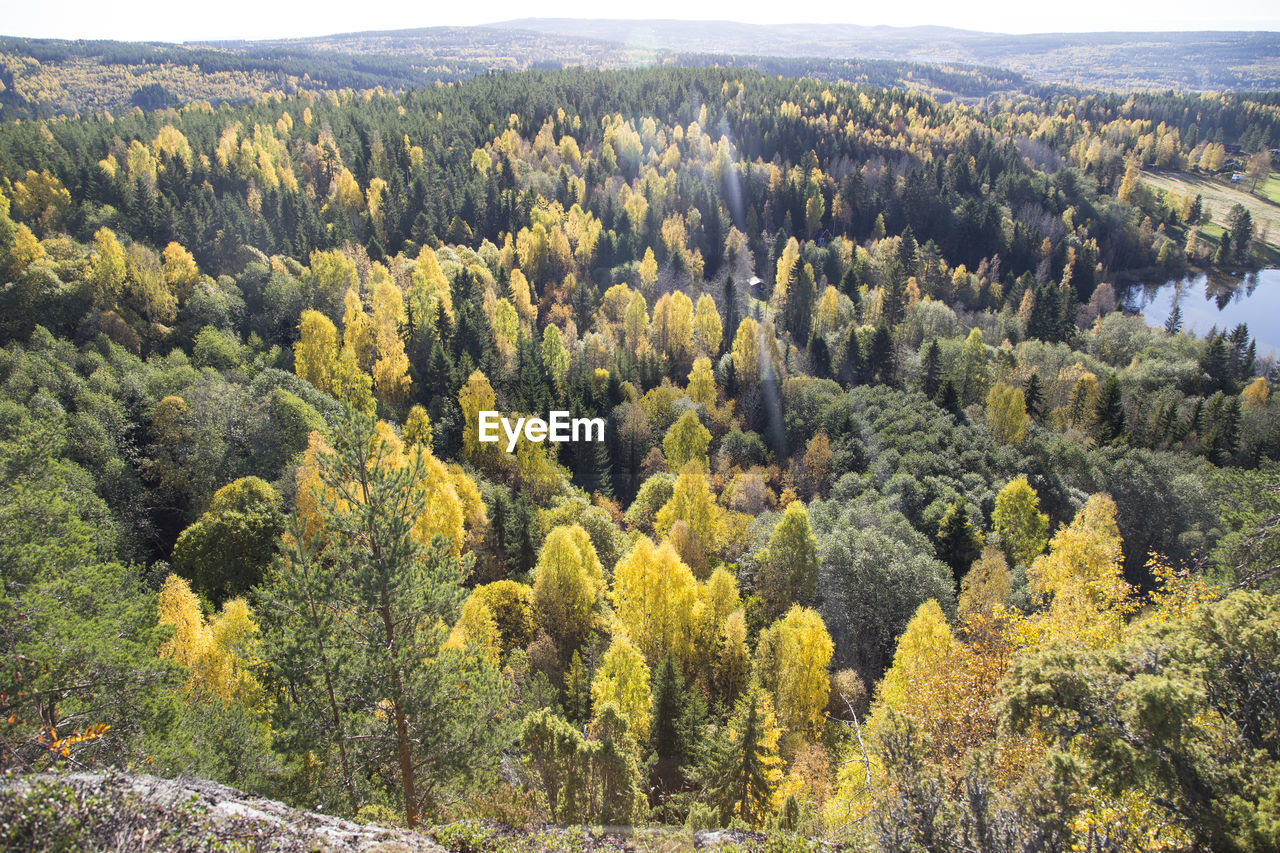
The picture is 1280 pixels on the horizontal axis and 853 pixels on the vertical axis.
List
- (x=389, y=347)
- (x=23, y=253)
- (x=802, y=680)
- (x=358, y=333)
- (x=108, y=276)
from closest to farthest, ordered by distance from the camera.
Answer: (x=802, y=680) < (x=108, y=276) < (x=23, y=253) < (x=358, y=333) < (x=389, y=347)

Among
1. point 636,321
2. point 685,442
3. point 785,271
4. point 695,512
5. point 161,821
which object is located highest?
point 161,821

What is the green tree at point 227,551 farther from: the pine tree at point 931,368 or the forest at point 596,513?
the pine tree at point 931,368

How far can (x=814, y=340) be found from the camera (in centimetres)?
10106

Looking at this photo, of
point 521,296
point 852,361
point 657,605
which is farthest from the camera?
point 521,296

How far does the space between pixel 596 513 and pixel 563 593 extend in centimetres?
1378

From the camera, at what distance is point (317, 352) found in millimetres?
72000

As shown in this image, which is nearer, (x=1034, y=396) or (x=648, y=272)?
(x=1034, y=396)

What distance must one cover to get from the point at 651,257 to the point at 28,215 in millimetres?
94460

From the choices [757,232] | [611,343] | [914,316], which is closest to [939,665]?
[611,343]

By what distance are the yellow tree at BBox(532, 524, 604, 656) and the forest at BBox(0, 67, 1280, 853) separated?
0.70 ft

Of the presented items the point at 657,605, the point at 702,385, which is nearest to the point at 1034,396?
the point at 702,385

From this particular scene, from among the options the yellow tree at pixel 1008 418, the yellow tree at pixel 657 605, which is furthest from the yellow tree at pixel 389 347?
the yellow tree at pixel 1008 418

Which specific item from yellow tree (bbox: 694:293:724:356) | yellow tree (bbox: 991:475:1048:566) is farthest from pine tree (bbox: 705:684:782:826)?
yellow tree (bbox: 694:293:724:356)

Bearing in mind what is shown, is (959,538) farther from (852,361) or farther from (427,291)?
(427,291)
